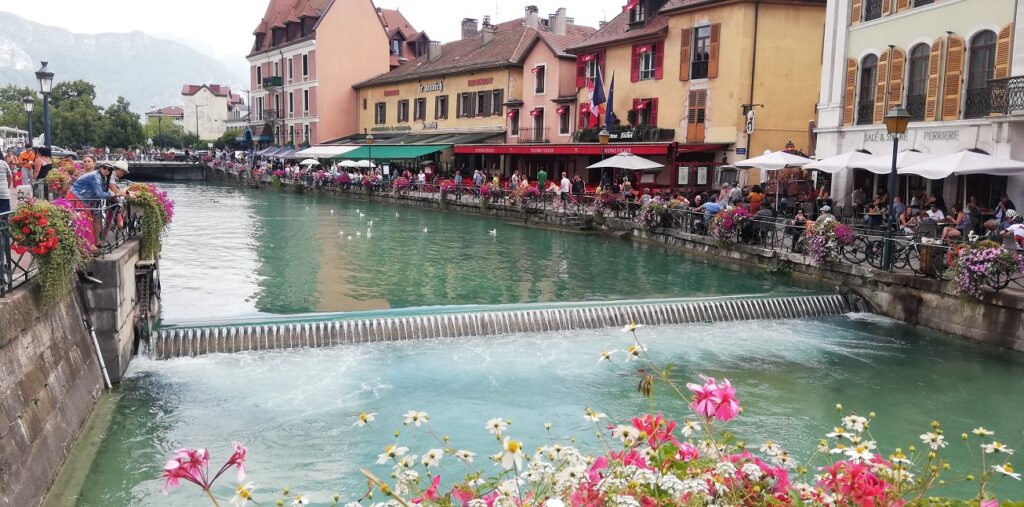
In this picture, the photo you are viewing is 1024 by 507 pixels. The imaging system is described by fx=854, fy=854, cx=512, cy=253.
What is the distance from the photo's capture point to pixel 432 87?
50.6 m

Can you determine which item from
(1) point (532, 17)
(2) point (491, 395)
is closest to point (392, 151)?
(1) point (532, 17)

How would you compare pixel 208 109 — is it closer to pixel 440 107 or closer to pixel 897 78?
pixel 440 107

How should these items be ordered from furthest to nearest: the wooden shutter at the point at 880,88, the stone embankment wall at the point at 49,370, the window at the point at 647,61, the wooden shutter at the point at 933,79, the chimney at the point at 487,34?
1. the chimney at the point at 487,34
2. the window at the point at 647,61
3. the wooden shutter at the point at 880,88
4. the wooden shutter at the point at 933,79
5. the stone embankment wall at the point at 49,370

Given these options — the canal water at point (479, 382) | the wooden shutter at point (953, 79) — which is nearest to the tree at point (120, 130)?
the canal water at point (479, 382)

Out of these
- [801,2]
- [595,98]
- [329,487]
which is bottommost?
[329,487]

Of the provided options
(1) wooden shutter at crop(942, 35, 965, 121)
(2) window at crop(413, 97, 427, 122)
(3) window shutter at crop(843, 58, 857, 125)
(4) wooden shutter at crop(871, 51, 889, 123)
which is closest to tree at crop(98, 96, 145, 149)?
(2) window at crop(413, 97, 427, 122)

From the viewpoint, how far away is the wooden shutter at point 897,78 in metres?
21.3

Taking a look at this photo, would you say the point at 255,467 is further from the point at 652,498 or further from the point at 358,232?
the point at 358,232

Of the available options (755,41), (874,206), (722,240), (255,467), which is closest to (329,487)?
(255,467)

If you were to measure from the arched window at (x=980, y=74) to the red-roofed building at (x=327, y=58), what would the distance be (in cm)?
4690

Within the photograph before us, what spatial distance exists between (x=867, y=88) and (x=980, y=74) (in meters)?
3.76

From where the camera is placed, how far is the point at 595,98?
3375 centimetres

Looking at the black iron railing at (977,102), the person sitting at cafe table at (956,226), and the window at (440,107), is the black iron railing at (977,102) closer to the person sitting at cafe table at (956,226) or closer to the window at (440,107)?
the person sitting at cafe table at (956,226)

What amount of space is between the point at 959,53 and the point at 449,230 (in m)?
16.4
